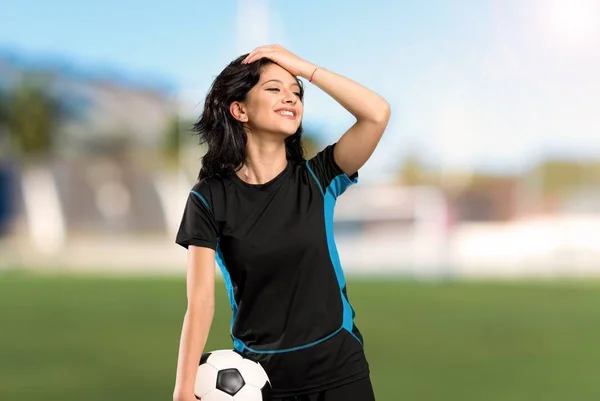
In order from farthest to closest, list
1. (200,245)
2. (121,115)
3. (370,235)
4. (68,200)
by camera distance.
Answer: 1. (121,115)
2. (68,200)
3. (370,235)
4. (200,245)

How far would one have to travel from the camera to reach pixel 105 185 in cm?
5366

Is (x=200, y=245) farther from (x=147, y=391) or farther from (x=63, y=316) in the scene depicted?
(x=63, y=316)

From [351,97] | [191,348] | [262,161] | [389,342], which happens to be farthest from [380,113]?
[389,342]

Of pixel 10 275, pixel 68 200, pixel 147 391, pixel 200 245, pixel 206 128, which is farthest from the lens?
pixel 68 200

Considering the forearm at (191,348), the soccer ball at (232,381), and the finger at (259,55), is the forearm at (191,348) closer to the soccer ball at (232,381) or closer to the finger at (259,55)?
the soccer ball at (232,381)

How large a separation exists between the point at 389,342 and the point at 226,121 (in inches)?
265

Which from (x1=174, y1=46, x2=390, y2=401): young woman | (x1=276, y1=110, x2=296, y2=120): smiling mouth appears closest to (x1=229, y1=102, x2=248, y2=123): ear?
(x1=174, y1=46, x2=390, y2=401): young woman

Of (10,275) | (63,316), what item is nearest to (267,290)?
(63,316)

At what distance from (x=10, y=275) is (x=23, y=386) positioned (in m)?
14.7

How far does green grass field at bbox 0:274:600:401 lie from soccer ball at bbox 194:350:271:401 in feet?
11.7

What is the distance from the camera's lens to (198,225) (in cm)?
304

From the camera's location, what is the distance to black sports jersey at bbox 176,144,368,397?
3.05m

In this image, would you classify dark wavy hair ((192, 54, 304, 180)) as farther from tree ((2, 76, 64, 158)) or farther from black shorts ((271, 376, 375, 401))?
tree ((2, 76, 64, 158))

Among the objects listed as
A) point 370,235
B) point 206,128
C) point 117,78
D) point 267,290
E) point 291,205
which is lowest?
point 370,235
